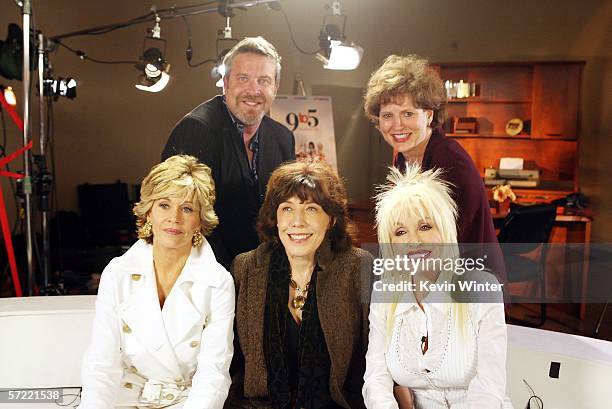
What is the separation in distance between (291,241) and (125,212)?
7.23 ft

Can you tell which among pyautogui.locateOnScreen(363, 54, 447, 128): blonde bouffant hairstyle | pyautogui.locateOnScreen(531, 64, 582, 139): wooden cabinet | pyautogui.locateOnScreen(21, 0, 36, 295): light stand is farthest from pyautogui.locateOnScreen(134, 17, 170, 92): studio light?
pyautogui.locateOnScreen(531, 64, 582, 139): wooden cabinet

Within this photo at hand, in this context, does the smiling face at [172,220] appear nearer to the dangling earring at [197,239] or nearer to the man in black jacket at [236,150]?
the dangling earring at [197,239]

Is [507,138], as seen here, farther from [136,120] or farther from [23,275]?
[23,275]

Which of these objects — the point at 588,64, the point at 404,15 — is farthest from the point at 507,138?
the point at 588,64

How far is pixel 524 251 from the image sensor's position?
3.01m

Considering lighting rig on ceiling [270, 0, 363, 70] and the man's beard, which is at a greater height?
lighting rig on ceiling [270, 0, 363, 70]

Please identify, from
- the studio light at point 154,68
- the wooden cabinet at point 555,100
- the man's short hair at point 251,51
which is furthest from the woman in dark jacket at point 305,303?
the wooden cabinet at point 555,100

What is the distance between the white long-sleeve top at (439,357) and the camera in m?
1.88

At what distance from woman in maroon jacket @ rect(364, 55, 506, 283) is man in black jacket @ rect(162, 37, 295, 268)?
0.45m

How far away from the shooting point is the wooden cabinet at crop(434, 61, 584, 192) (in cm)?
417

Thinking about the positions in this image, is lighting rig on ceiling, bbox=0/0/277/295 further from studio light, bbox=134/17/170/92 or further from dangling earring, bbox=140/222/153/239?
dangling earring, bbox=140/222/153/239

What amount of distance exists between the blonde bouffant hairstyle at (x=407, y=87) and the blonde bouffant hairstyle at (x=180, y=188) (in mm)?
679

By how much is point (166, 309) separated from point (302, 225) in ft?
1.86

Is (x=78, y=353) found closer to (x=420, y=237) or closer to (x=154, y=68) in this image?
(x=154, y=68)
